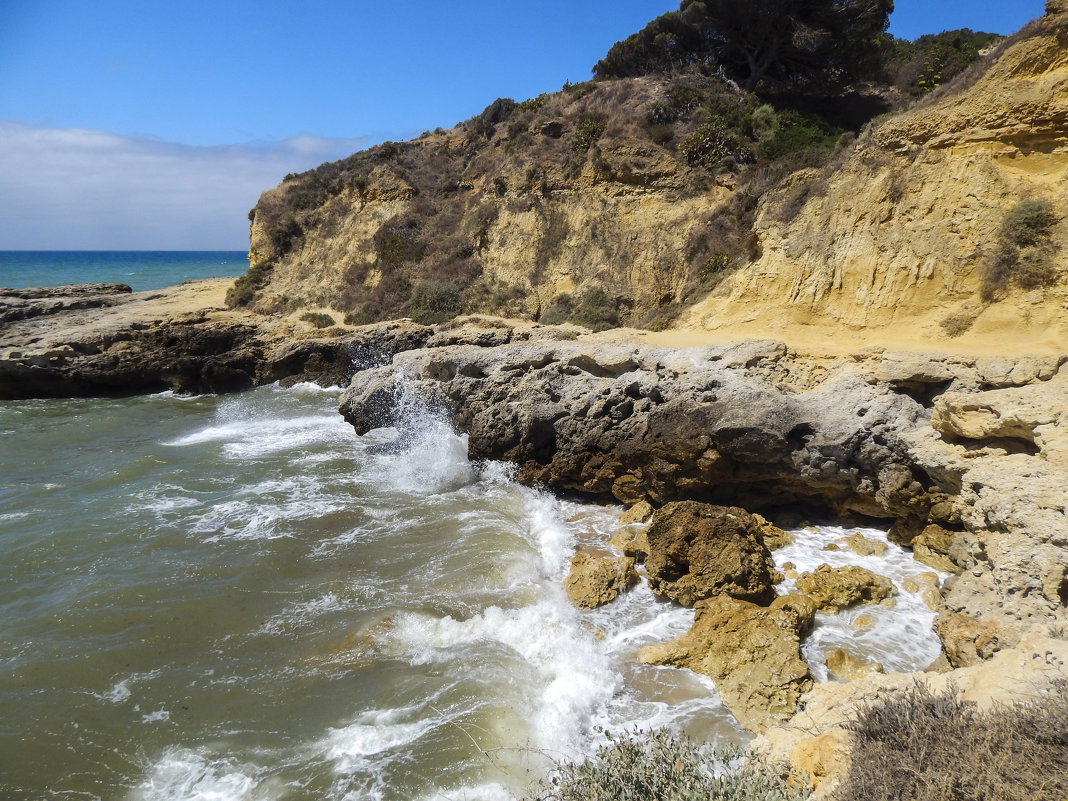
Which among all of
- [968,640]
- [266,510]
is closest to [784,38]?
[968,640]

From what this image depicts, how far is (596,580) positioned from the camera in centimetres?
748

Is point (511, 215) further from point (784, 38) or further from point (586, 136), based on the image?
point (784, 38)

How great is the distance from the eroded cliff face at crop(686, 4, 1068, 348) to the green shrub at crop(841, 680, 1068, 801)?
7.46m

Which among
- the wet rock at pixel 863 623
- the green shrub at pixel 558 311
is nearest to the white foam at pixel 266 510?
the wet rock at pixel 863 623

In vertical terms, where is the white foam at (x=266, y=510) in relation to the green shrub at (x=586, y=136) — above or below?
below

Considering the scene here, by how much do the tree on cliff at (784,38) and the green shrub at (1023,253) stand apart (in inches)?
560

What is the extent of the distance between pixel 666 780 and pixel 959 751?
1.66m

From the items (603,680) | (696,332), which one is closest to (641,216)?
(696,332)

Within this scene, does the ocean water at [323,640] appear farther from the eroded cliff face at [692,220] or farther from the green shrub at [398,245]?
the green shrub at [398,245]

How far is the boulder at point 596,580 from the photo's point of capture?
7.31 meters

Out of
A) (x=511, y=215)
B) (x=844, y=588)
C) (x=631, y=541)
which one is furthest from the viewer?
(x=511, y=215)

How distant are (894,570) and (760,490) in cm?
223

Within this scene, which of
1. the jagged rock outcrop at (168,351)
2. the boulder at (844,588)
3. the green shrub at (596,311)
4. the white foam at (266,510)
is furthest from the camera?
the jagged rock outcrop at (168,351)

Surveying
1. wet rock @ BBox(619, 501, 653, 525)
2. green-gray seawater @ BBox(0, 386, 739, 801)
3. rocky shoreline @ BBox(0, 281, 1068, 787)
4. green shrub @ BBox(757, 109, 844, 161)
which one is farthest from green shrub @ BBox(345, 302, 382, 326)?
wet rock @ BBox(619, 501, 653, 525)
